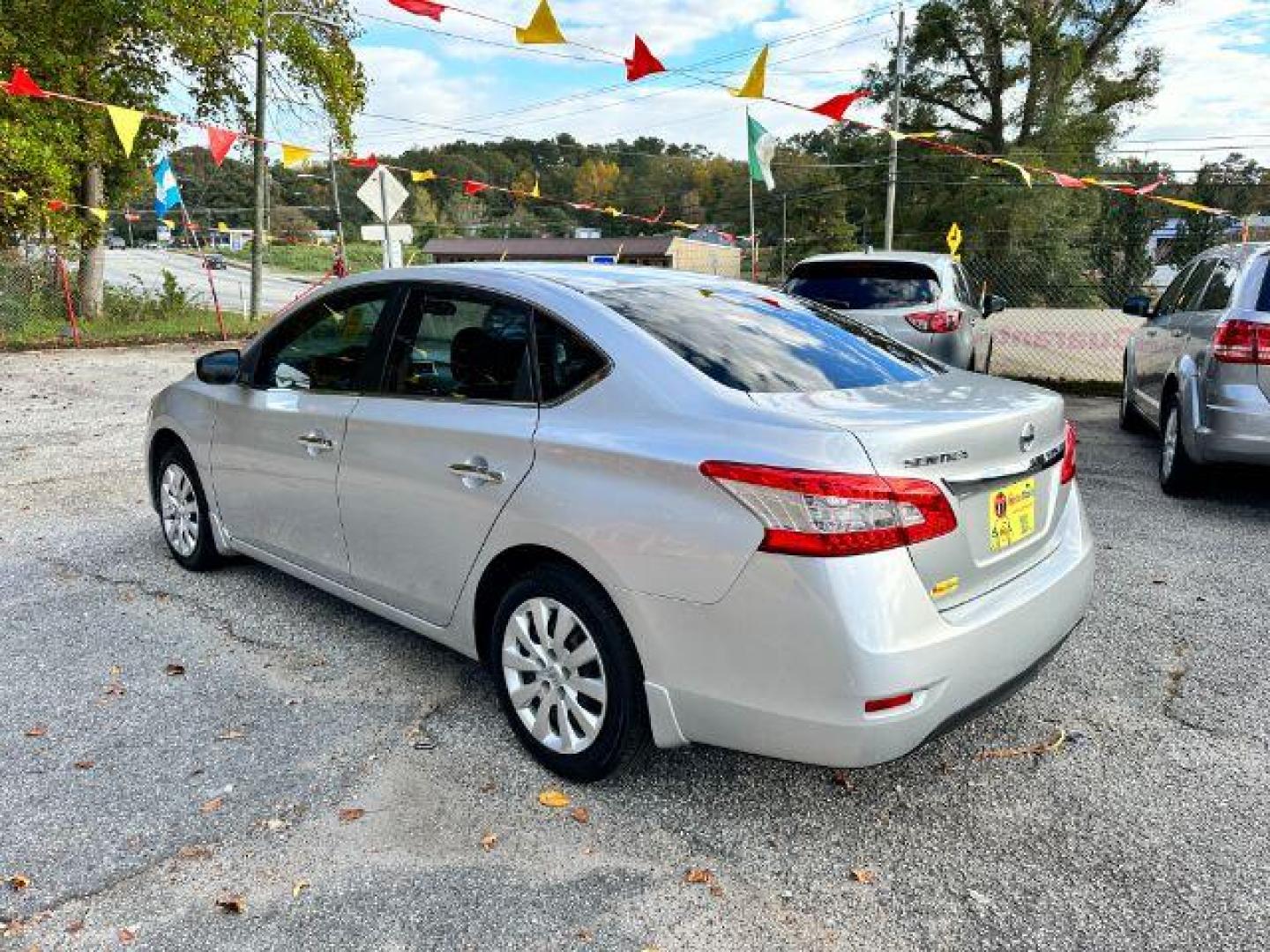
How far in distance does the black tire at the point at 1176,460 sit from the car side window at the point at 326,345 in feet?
16.9

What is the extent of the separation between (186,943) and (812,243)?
52147mm

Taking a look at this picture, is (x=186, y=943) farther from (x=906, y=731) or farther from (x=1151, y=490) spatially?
(x=1151, y=490)

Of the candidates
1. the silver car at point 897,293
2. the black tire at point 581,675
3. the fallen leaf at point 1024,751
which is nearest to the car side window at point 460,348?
the black tire at point 581,675

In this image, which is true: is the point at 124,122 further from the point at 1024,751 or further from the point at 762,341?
the point at 1024,751

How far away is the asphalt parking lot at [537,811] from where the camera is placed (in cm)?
232

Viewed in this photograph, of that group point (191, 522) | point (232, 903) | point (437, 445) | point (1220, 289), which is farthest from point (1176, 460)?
point (232, 903)

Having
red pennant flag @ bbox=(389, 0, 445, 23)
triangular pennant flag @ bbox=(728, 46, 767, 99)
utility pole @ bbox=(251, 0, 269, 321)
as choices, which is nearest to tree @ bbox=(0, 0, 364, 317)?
utility pole @ bbox=(251, 0, 269, 321)

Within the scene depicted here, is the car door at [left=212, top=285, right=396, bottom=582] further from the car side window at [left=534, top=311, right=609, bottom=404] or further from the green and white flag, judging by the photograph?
the green and white flag

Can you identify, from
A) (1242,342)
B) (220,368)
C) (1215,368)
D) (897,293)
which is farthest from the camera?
(897,293)

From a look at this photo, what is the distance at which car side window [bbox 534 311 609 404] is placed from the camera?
9.36 ft

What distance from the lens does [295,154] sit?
15156 mm

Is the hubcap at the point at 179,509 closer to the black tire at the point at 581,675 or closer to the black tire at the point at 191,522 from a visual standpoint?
the black tire at the point at 191,522

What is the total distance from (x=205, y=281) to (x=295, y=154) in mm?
36633

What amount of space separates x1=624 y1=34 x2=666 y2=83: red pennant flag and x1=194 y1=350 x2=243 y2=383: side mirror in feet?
23.1
